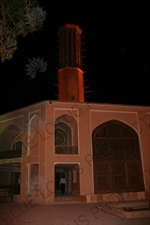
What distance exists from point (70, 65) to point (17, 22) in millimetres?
12785

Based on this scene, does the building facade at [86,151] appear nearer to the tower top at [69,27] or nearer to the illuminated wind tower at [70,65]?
the illuminated wind tower at [70,65]

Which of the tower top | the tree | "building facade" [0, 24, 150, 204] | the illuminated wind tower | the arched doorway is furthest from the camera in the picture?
the tower top

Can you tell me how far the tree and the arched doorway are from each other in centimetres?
889

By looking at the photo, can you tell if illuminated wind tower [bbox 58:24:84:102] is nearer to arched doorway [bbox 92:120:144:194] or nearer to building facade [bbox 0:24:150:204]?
building facade [bbox 0:24:150:204]

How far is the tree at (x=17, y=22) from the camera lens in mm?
7156

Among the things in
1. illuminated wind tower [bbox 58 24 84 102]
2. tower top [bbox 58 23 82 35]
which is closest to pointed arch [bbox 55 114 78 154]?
illuminated wind tower [bbox 58 24 84 102]

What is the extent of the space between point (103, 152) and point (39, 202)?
195 inches

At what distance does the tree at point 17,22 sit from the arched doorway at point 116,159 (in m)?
8.89

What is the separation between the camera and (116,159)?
49.0 ft

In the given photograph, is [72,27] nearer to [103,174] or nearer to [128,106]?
[128,106]

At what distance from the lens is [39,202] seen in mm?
13016

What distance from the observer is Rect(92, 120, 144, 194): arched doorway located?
1437 cm

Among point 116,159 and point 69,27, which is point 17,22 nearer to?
point 116,159

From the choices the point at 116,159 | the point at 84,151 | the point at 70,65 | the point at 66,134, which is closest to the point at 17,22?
the point at 84,151
